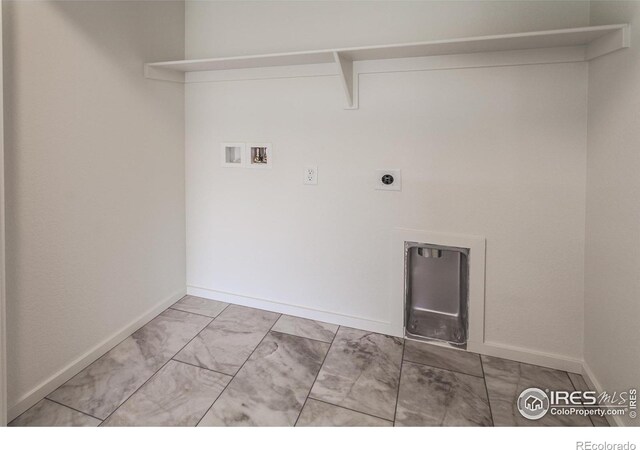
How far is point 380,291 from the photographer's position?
2170mm

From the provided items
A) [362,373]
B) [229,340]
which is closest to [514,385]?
[362,373]

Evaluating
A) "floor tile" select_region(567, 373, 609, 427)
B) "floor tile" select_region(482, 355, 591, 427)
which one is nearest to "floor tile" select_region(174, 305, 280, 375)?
"floor tile" select_region(482, 355, 591, 427)

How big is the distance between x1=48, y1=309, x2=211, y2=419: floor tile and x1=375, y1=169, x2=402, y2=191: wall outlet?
1.41 m

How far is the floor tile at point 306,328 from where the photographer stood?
7.14ft

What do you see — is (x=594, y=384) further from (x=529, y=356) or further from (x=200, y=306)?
(x=200, y=306)


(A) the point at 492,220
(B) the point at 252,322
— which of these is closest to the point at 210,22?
(B) the point at 252,322

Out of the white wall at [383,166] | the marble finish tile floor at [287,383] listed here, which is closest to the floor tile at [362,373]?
the marble finish tile floor at [287,383]

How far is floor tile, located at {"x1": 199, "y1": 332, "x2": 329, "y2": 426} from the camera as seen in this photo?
1.51 metres

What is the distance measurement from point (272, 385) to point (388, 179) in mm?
1268

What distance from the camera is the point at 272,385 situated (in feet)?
5.63

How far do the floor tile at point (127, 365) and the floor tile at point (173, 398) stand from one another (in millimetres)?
61

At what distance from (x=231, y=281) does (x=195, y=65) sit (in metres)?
1.46

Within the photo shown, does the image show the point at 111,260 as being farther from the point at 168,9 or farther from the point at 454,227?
the point at 454,227

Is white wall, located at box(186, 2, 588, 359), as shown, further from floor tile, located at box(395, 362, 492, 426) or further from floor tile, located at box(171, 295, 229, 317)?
floor tile, located at box(395, 362, 492, 426)
